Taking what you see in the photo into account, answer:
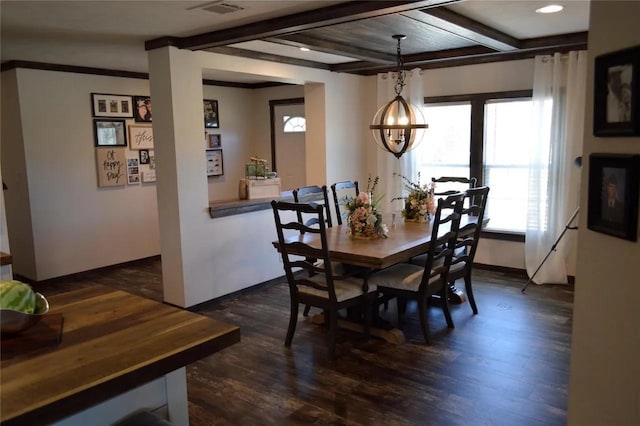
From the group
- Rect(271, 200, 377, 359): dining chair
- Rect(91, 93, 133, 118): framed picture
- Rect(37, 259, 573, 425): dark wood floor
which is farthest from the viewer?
Rect(91, 93, 133, 118): framed picture

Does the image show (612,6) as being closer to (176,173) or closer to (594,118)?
(594,118)

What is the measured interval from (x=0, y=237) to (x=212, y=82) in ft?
14.1

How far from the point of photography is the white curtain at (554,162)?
4793 mm

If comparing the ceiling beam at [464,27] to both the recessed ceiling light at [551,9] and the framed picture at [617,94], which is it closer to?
the recessed ceiling light at [551,9]

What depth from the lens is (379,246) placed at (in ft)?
11.6

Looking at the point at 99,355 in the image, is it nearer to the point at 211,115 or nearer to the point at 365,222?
the point at 365,222

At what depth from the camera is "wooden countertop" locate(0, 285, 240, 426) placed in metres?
1.14

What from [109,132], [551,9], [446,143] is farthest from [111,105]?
[551,9]

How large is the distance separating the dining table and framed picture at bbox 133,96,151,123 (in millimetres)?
3206

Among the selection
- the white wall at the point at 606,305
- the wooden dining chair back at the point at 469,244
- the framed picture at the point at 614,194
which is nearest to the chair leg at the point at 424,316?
the wooden dining chair back at the point at 469,244

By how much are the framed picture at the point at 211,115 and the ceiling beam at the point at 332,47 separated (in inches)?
104

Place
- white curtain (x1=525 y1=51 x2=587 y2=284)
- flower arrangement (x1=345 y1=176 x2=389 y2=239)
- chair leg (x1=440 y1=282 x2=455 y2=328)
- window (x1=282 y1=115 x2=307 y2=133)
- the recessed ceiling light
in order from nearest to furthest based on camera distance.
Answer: the recessed ceiling light, flower arrangement (x1=345 y1=176 x2=389 y2=239), chair leg (x1=440 y1=282 x2=455 y2=328), white curtain (x1=525 y1=51 x2=587 y2=284), window (x1=282 y1=115 x2=307 y2=133)

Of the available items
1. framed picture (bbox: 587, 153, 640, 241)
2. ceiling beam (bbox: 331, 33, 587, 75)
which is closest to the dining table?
framed picture (bbox: 587, 153, 640, 241)

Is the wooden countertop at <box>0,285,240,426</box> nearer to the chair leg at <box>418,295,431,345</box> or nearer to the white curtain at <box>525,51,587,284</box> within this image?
the chair leg at <box>418,295,431,345</box>
